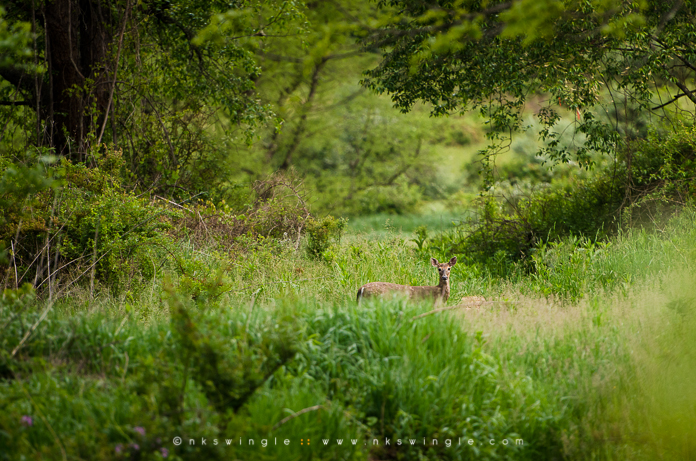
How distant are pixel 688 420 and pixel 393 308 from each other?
110 inches

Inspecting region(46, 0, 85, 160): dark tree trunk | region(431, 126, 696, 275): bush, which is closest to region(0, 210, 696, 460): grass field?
region(431, 126, 696, 275): bush

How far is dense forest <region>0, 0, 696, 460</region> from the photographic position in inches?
165

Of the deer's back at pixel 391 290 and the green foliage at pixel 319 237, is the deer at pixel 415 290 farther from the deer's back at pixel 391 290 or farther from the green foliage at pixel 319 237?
the green foliage at pixel 319 237

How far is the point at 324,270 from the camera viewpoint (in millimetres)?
9812

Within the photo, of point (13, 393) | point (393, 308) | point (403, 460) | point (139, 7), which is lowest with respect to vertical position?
point (403, 460)

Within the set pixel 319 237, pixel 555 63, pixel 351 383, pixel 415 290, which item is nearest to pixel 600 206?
pixel 555 63

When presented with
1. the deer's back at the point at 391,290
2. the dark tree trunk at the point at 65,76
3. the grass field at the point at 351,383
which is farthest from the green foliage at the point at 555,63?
the dark tree trunk at the point at 65,76

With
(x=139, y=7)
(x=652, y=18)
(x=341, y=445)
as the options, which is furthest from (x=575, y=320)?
(x=139, y=7)

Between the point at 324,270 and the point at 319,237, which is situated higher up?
the point at 319,237

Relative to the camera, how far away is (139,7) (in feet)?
38.7

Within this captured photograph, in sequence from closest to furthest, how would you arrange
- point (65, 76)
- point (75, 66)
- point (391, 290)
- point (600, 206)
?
1. point (391, 290)
2. point (75, 66)
3. point (65, 76)
4. point (600, 206)

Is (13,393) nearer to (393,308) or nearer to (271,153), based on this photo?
(393,308)

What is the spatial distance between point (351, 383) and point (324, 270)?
17.0 feet

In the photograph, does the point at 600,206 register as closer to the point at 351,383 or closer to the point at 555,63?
the point at 555,63
